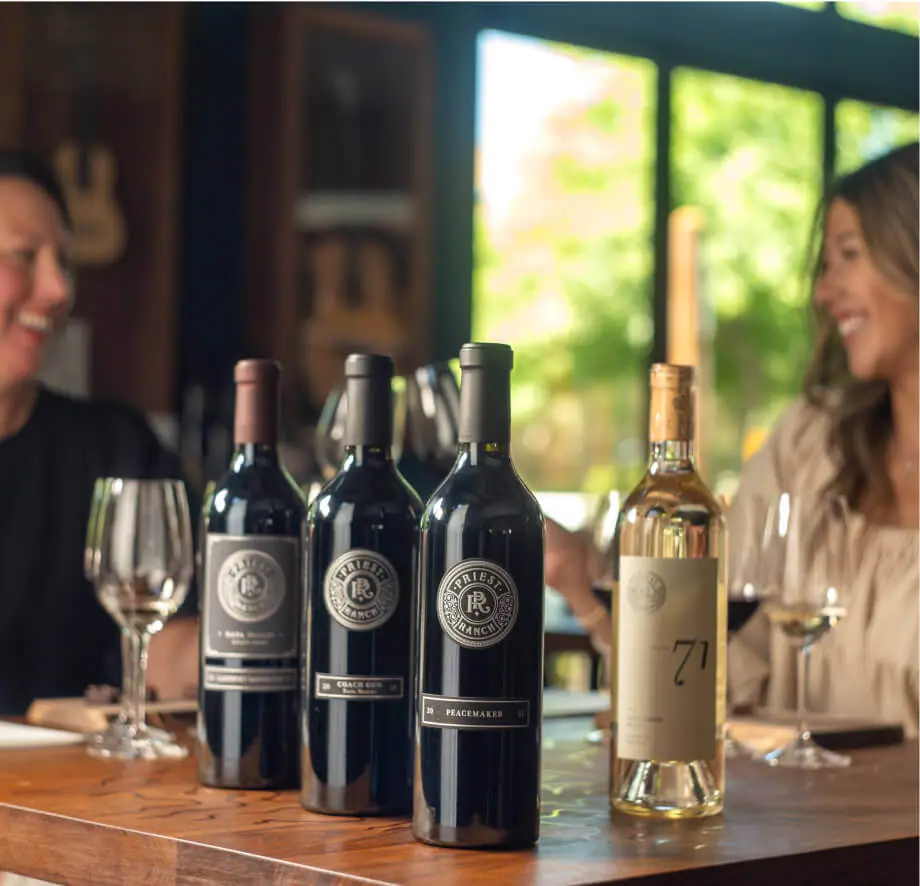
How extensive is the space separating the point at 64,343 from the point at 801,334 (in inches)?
142

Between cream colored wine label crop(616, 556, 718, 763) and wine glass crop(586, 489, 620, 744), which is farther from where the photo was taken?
→ wine glass crop(586, 489, 620, 744)

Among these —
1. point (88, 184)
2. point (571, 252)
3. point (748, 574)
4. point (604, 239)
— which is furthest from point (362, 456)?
point (571, 252)

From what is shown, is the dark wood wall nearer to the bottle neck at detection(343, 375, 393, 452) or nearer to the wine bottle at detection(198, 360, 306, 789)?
the wine bottle at detection(198, 360, 306, 789)

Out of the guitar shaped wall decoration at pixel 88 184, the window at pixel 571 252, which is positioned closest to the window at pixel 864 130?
the window at pixel 571 252

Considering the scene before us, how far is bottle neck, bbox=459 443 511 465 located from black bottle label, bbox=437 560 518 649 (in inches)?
2.6

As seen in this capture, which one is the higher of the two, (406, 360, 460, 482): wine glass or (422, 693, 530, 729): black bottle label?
(406, 360, 460, 482): wine glass

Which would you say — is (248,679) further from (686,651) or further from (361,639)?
(686,651)

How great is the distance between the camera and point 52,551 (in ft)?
8.35

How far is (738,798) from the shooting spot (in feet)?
4.03

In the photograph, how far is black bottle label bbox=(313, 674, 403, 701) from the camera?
1066 millimetres

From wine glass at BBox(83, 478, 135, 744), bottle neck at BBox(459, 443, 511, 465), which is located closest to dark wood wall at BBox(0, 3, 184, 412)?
wine glass at BBox(83, 478, 135, 744)

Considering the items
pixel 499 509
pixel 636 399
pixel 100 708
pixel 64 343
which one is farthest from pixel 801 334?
pixel 499 509

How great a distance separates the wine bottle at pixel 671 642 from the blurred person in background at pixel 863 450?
3.02ft

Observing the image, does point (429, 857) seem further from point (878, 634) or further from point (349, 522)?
point (878, 634)
